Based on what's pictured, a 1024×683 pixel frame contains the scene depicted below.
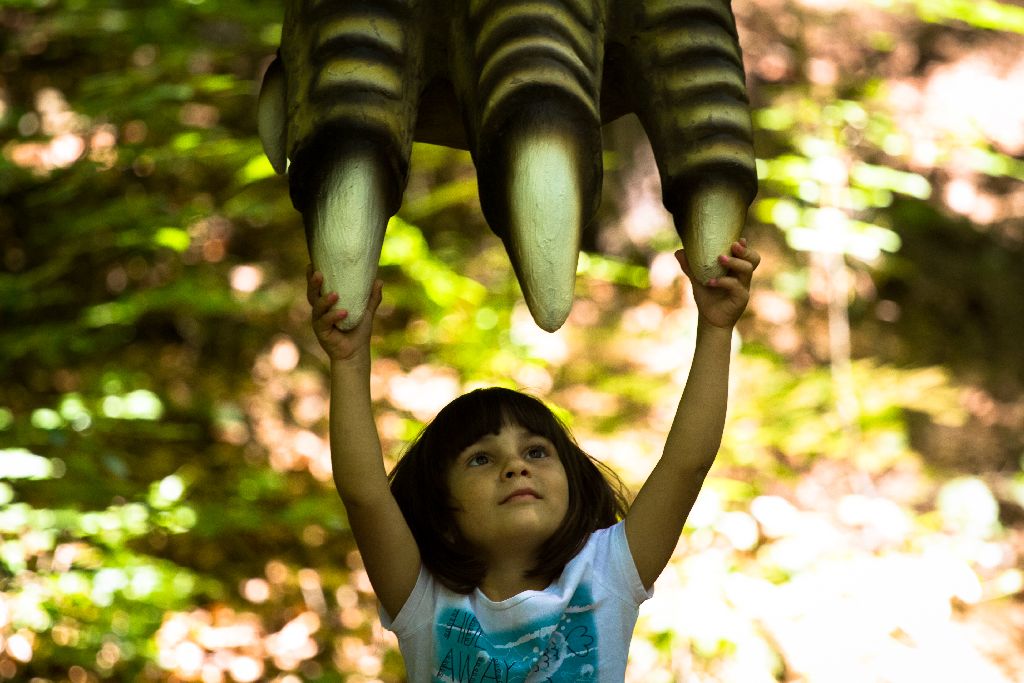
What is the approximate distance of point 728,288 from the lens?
0.82 metres

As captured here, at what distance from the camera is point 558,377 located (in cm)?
251

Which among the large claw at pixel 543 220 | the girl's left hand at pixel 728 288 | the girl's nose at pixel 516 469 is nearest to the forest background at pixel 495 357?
the girl's nose at pixel 516 469

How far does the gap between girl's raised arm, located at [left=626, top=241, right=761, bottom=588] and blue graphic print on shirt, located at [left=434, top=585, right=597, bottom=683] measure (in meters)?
0.07

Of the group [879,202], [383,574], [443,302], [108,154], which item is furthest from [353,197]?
[879,202]

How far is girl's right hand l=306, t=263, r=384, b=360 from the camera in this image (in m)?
0.75

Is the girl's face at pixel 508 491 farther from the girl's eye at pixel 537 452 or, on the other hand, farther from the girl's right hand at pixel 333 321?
the girl's right hand at pixel 333 321

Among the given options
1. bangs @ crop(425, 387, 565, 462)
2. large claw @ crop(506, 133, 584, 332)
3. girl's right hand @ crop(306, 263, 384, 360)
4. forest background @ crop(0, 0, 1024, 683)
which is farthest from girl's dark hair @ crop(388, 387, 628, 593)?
forest background @ crop(0, 0, 1024, 683)

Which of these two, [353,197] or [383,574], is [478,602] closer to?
[383,574]

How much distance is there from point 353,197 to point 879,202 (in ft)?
6.57

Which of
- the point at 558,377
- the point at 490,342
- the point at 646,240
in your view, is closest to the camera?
the point at 490,342

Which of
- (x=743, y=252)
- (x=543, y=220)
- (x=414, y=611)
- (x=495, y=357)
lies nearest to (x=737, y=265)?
(x=743, y=252)

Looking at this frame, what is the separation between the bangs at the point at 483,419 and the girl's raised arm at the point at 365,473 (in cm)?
9

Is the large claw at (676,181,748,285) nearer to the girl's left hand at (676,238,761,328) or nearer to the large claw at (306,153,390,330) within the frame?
the girl's left hand at (676,238,761,328)

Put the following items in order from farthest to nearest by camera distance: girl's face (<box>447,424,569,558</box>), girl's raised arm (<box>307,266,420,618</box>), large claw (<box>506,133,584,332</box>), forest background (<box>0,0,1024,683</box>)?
forest background (<box>0,0,1024,683</box>)
girl's face (<box>447,424,569,558</box>)
girl's raised arm (<box>307,266,420,618</box>)
large claw (<box>506,133,584,332</box>)
